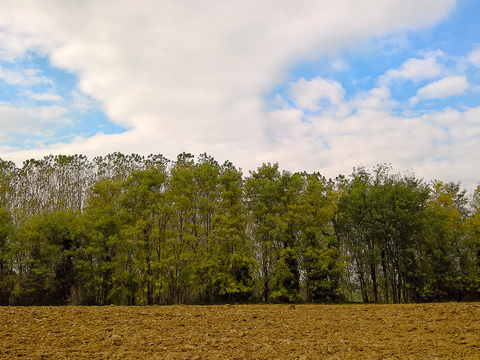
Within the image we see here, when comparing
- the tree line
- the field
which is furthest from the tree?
the field

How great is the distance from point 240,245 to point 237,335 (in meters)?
17.9

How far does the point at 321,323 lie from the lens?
1251 centimetres

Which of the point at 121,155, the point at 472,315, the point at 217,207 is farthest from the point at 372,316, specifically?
the point at 121,155

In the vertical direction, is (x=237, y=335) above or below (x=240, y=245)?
below

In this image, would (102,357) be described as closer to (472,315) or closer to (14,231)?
(472,315)

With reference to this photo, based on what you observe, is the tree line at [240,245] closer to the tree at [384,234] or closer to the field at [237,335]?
the tree at [384,234]

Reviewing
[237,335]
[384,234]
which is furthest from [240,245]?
[237,335]

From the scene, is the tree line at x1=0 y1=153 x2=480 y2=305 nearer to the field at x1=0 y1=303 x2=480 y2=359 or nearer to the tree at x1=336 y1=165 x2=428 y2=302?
the tree at x1=336 y1=165 x2=428 y2=302

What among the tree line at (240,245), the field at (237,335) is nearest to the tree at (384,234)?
the tree line at (240,245)

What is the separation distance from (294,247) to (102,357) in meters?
22.6

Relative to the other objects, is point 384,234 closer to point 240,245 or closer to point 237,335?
point 240,245

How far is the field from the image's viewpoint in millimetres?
8272

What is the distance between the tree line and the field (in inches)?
567

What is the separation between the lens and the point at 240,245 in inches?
1118
